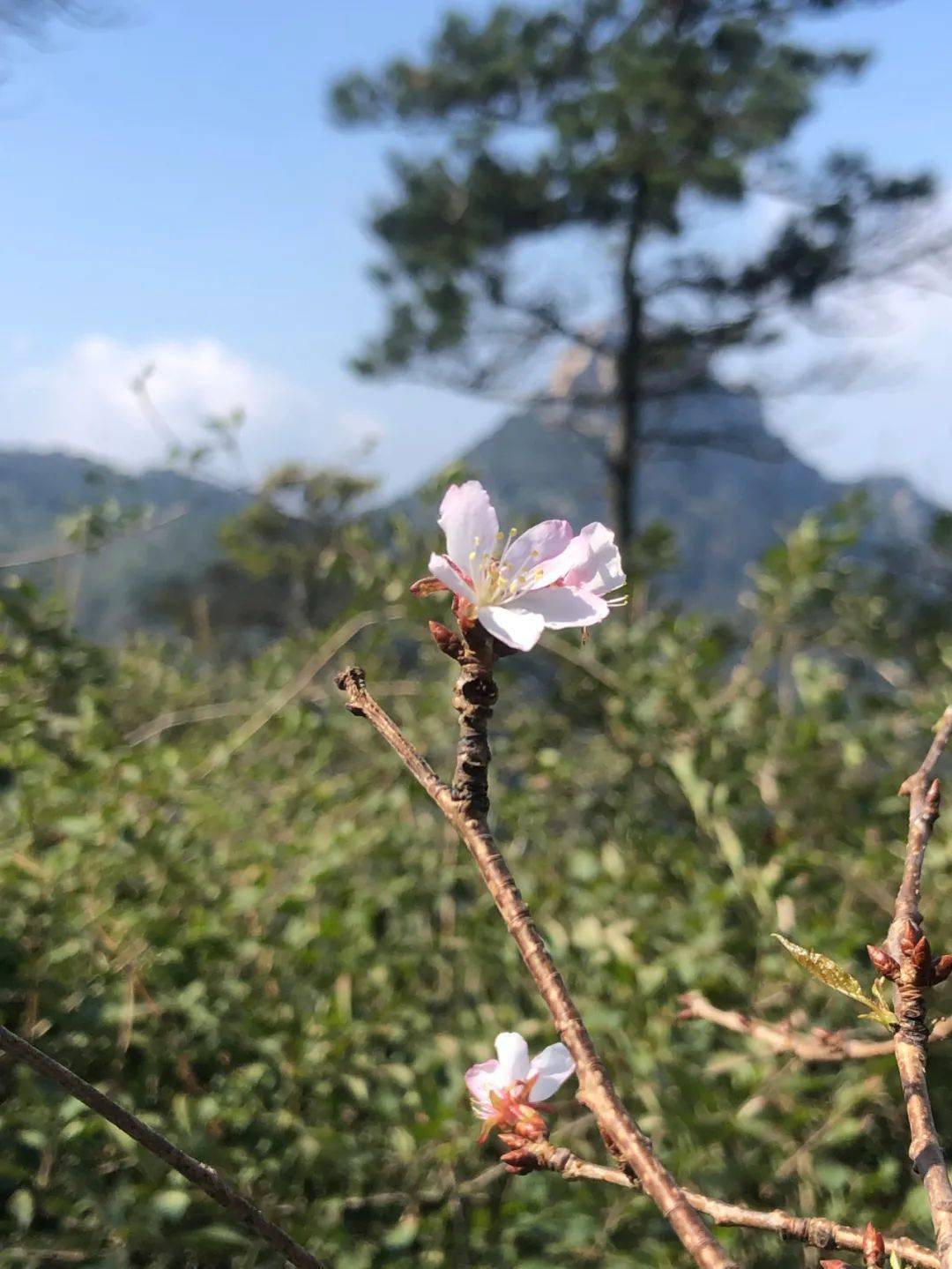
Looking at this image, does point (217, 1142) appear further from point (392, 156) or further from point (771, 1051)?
point (392, 156)

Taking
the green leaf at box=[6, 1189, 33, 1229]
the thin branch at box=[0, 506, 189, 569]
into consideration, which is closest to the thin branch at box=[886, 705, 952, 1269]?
the green leaf at box=[6, 1189, 33, 1229]

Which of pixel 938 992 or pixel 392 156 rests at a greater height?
pixel 392 156

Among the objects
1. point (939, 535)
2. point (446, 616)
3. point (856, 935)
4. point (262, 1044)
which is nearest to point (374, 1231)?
point (262, 1044)

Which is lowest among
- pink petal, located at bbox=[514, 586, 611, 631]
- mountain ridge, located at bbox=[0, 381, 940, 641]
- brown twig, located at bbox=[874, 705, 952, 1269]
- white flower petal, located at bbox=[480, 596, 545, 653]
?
mountain ridge, located at bbox=[0, 381, 940, 641]

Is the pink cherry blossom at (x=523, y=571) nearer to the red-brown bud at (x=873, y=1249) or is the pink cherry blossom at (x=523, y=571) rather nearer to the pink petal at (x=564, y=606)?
the pink petal at (x=564, y=606)

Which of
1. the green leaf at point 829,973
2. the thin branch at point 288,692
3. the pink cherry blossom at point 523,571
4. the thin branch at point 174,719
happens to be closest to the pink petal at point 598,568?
the pink cherry blossom at point 523,571

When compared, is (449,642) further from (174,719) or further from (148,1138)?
(174,719)

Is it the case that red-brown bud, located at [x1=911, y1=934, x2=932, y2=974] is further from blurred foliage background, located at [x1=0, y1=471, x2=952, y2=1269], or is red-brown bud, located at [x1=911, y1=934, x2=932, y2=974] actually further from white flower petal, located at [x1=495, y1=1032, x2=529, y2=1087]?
blurred foliage background, located at [x1=0, y1=471, x2=952, y2=1269]
